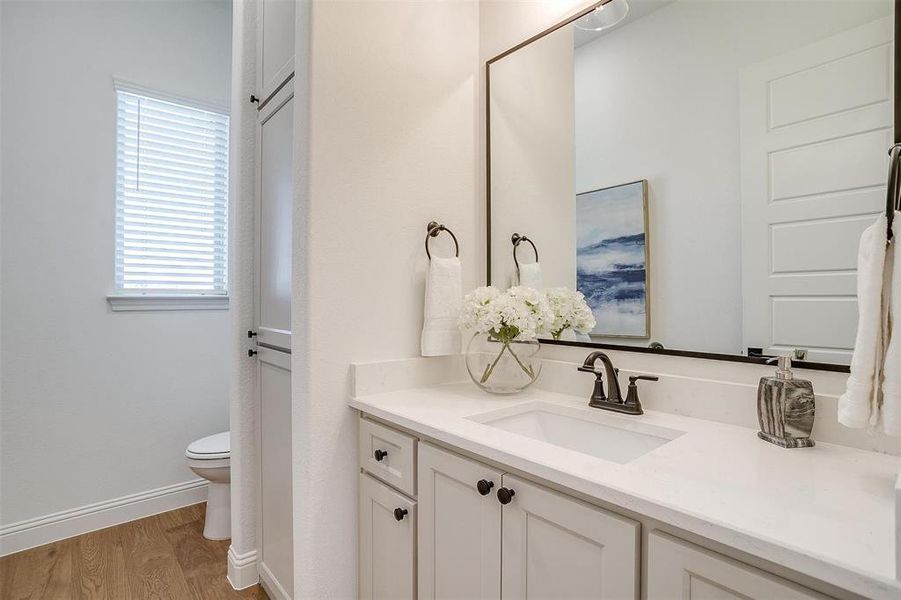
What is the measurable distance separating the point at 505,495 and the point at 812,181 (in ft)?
3.10

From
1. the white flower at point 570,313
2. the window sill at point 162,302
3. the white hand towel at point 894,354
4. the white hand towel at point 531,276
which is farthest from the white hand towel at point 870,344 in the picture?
the window sill at point 162,302

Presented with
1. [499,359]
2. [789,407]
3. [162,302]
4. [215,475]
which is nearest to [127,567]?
[215,475]

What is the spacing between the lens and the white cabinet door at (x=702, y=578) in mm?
601

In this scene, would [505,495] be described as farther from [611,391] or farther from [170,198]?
[170,198]

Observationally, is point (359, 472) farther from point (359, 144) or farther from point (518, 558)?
point (359, 144)

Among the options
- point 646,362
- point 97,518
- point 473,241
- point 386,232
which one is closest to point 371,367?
point 386,232

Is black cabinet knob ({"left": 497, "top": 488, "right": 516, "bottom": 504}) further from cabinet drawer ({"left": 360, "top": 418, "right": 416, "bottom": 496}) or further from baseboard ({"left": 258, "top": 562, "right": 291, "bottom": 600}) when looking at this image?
baseboard ({"left": 258, "top": 562, "right": 291, "bottom": 600})

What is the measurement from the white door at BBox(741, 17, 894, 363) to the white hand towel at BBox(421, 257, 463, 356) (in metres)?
0.84

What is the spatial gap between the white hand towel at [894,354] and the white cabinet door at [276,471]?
1.47 metres

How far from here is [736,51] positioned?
1.13 metres

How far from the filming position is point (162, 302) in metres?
2.44

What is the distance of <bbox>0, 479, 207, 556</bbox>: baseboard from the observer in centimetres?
207

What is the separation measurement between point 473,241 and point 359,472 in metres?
0.90

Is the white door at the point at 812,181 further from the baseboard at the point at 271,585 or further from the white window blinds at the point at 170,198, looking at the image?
the white window blinds at the point at 170,198
